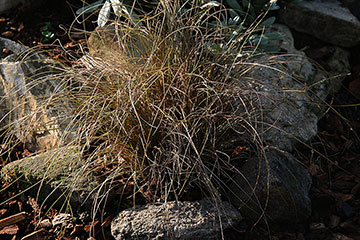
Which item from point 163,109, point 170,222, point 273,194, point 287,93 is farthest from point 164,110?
point 287,93

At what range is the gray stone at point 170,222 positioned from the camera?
196 centimetres

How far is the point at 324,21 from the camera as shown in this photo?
11.1ft

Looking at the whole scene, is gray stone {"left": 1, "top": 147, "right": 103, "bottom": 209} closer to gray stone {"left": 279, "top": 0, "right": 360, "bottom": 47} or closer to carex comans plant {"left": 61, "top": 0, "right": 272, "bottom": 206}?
carex comans plant {"left": 61, "top": 0, "right": 272, "bottom": 206}

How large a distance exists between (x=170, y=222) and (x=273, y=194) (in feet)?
1.86

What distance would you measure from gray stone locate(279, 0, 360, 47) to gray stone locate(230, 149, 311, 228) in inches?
64.5

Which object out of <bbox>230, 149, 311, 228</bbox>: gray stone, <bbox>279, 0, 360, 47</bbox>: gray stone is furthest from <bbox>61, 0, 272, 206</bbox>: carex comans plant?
<bbox>279, 0, 360, 47</bbox>: gray stone

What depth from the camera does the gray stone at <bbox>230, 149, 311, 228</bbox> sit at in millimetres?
2127

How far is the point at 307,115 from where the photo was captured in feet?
9.16

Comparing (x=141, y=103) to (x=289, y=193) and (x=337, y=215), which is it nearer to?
(x=289, y=193)

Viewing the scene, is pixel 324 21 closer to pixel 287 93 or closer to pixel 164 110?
pixel 287 93

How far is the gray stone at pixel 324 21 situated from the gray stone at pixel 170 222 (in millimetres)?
2058

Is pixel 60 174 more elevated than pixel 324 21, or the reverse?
pixel 324 21

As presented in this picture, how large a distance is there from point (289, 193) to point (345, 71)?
5.41ft

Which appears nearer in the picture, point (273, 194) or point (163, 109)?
point (163, 109)
